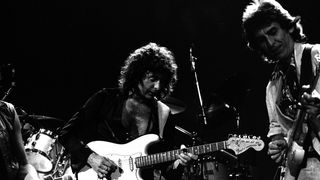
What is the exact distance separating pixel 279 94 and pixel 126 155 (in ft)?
6.49

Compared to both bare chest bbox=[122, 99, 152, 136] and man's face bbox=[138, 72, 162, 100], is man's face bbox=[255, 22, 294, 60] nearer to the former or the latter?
man's face bbox=[138, 72, 162, 100]

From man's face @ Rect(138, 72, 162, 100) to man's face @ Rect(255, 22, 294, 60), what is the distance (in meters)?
1.80

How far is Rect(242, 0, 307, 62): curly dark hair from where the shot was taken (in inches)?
124

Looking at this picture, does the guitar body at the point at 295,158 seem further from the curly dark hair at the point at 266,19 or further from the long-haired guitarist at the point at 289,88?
the curly dark hair at the point at 266,19

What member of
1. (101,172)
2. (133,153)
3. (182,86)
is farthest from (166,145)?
(182,86)

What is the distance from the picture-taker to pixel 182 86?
7543 mm

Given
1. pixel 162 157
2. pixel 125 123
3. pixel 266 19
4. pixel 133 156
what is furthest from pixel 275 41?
pixel 125 123

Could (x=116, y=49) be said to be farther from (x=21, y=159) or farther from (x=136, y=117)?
(x=21, y=159)

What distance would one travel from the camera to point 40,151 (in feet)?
20.6

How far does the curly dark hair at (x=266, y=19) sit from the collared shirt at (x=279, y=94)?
18cm

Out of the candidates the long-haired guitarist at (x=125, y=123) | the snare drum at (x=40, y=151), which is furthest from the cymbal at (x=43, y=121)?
the long-haired guitarist at (x=125, y=123)

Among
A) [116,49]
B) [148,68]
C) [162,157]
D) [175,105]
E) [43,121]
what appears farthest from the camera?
[116,49]

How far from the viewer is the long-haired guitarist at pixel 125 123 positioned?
4.53m

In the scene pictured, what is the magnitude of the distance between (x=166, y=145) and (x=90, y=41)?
336cm
